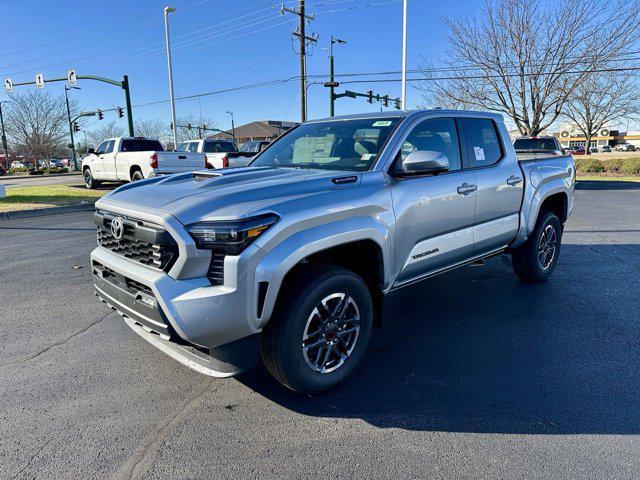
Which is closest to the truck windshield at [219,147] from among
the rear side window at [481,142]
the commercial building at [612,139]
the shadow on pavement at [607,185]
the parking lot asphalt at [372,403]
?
the parking lot asphalt at [372,403]

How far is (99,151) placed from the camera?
17953mm

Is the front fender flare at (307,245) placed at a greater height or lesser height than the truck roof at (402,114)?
lesser

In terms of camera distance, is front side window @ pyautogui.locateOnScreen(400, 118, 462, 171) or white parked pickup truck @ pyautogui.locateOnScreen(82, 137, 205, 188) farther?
white parked pickup truck @ pyautogui.locateOnScreen(82, 137, 205, 188)

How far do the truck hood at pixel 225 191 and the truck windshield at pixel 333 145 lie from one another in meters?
0.28

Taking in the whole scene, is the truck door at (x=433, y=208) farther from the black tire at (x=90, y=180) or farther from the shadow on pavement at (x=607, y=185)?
the black tire at (x=90, y=180)

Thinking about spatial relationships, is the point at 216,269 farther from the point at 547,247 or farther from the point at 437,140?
the point at 547,247

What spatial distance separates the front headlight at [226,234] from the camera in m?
2.55

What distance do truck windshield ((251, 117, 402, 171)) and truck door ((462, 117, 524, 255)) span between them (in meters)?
1.06

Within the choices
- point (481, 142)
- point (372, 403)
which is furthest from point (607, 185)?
point (372, 403)

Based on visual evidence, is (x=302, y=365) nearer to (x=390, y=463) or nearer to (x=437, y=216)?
(x=390, y=463)

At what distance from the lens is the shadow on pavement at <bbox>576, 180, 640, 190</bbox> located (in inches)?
722

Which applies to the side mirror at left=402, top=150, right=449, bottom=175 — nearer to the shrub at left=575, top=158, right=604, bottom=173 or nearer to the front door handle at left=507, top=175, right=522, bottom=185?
the front door handle at left=507, top=175, right=522, bottom=185

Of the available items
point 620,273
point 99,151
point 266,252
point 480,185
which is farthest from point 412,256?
point 99,151

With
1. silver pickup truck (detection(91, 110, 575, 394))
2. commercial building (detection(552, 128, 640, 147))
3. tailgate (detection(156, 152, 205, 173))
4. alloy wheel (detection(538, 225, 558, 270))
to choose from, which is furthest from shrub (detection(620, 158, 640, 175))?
commercial building (detection(552, 128, 640, 147))
